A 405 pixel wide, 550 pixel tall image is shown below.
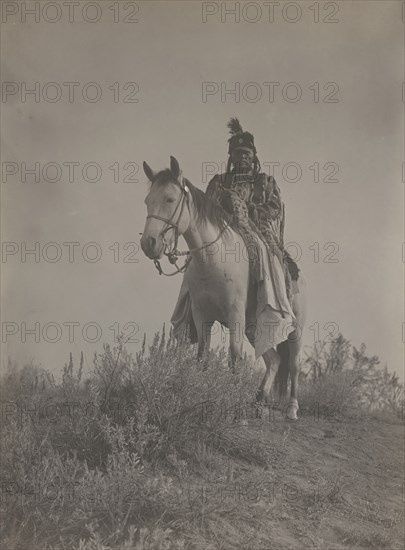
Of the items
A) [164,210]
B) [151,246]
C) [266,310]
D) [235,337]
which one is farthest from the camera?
[266,310]

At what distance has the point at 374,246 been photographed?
6215 millimetres

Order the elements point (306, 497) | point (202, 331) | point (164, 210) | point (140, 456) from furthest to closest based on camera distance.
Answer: point (202, 331)
point (164, 210)
point (306, 497)
point (140, 456)

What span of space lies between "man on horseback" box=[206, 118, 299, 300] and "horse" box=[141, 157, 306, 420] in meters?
0.43

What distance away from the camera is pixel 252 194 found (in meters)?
6.56

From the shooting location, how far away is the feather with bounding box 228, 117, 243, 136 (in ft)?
20.5

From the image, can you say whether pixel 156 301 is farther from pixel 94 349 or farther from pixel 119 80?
pixel 119 80

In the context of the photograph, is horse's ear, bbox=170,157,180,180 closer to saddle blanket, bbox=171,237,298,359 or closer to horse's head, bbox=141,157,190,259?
horse's head, bbox=141,157,190,259

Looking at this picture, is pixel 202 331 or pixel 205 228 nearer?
pixel 205 228

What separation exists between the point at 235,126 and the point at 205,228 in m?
1.39

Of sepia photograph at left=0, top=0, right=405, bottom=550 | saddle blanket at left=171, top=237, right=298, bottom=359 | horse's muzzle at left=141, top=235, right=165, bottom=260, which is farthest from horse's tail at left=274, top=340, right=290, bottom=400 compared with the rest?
horse's muzzle at left=141, top=235, right=165, bottom=260

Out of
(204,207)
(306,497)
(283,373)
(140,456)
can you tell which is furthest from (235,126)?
(306,497)

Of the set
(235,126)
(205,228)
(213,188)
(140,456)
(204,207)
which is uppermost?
(235,126)

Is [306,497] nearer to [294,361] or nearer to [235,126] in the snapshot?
[294,361]

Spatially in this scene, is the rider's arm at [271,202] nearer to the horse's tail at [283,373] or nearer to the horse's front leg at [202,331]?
the horse's tail at [283,373]
